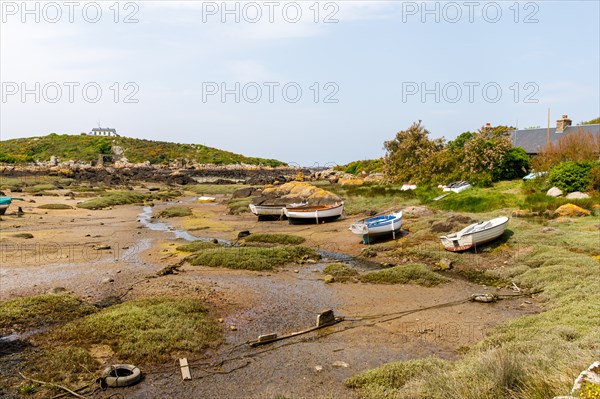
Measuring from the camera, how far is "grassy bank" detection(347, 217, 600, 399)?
7.09 metres

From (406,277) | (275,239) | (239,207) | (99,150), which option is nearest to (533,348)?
(406,277)

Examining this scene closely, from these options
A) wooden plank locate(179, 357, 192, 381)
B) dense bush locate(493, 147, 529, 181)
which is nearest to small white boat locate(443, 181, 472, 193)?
dense bush locate(493, 147, 529, 181)

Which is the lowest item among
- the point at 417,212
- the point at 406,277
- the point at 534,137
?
the point at 406,277

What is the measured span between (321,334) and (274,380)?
3.18 meters

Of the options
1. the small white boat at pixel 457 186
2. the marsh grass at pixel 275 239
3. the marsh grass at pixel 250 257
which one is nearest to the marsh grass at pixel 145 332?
the marsh grass at pixel 250 257

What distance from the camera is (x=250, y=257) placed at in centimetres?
2264

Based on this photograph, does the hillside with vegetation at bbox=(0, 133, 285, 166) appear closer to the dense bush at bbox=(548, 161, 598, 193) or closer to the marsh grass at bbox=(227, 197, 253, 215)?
the marsh grass at bbox=(227, 197, 253, 215)

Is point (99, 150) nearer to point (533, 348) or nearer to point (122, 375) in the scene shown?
point (122, 375)

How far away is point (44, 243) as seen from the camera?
86.1ft

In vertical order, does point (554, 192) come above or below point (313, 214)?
above

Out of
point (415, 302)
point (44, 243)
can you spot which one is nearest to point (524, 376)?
point (415, 302)

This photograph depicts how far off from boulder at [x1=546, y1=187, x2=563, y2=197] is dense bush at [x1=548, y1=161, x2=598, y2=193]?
0.96ft

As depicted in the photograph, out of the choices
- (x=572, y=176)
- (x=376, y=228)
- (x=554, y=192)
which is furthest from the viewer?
(x=554, y=192)

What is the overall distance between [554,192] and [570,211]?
18.4 ft
